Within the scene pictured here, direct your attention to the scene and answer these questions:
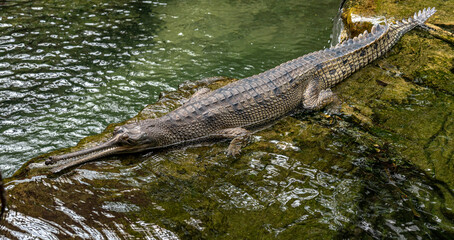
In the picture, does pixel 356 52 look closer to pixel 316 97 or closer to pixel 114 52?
pixel 316 97

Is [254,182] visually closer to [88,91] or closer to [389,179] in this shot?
[389,179]

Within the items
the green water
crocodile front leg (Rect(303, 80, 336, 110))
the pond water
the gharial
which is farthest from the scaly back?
the green water

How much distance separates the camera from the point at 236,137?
16.4 ft

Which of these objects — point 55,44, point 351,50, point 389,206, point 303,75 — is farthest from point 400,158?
point 55,44

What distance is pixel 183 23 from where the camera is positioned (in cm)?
1104

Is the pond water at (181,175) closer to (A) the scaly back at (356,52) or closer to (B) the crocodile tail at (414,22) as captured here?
(A) the scaly back at (356,52)

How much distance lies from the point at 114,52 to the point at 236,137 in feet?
17.8

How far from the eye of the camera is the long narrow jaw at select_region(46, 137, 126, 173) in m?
4.18

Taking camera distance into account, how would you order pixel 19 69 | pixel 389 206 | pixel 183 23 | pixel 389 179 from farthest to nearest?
pixel 183 23, pixel 19 69, pixel 389 179, pixel 389 206

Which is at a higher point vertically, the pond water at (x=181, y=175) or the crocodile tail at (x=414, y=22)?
the crocodile tail at (x=414, y=22)

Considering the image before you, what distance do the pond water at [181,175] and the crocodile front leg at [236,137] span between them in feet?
0.48

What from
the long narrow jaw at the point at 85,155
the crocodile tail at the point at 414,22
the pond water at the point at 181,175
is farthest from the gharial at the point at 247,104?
the crocodile tail at the point at 414,22

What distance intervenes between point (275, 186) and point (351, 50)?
3.42 metres

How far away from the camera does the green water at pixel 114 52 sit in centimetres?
653
